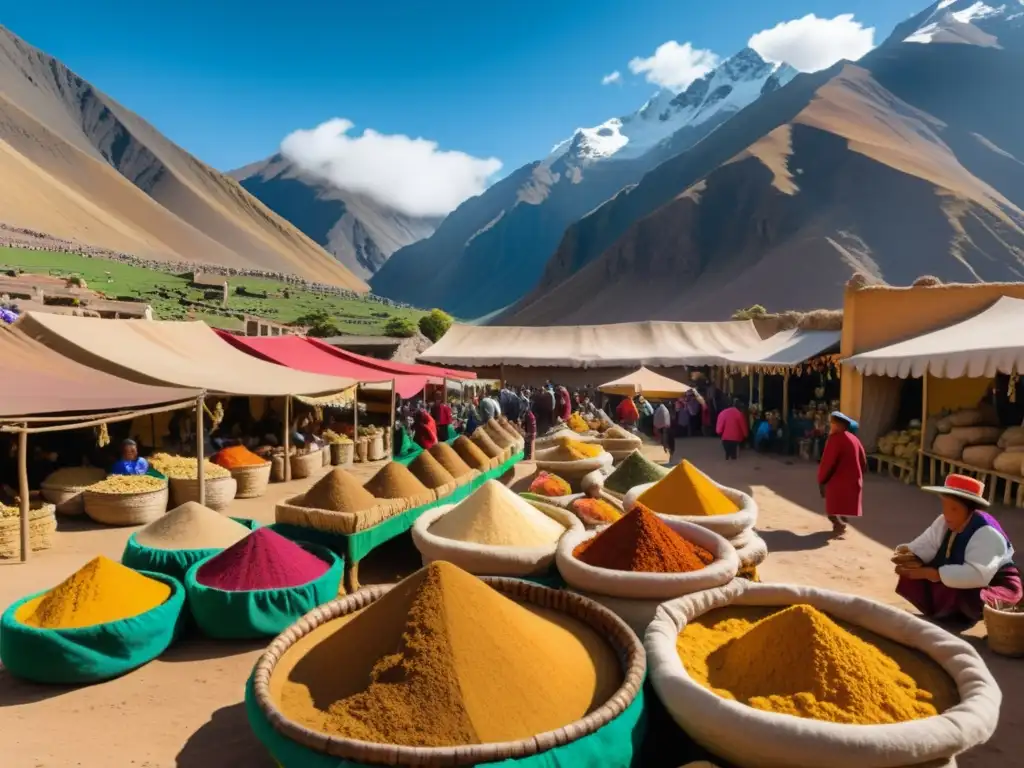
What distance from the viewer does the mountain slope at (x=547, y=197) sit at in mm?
120938

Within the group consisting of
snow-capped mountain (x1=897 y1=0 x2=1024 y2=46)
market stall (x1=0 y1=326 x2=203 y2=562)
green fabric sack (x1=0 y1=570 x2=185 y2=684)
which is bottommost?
green fabric sack (x1=0 y1=570 x2=185 y2=684)

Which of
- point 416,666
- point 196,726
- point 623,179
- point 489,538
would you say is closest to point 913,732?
point 416,666

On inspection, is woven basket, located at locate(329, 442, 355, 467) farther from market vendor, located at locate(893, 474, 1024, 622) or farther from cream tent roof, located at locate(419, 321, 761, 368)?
cream tent roof, located at locate(419, 321, 761, 368)

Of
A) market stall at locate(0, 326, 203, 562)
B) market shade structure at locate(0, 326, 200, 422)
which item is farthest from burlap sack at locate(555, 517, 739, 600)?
market shade structure at locate(0, 326, 200, 422)

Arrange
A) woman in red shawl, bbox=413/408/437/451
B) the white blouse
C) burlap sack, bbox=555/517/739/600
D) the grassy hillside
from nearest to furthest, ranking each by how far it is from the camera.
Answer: burlap sack, bbox=555/517/739/600 < the white blouse < woman in red shawl, bbox=413/408/437/451 < the grassy hillside

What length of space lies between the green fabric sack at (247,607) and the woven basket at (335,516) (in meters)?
0.75

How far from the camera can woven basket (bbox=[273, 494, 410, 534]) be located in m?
5.04

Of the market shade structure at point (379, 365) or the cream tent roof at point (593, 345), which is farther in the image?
the cream tent roof at point (593, 345)

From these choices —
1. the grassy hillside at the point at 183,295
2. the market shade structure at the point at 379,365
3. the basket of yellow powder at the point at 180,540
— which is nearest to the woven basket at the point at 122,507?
the basket of yellow powder at the point at 180,540

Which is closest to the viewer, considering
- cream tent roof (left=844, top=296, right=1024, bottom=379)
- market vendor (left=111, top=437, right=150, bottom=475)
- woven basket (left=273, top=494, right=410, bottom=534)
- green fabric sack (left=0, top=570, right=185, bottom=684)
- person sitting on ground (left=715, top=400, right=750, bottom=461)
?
green fabric sack (left=0, top=570, right=185, bottom=684)

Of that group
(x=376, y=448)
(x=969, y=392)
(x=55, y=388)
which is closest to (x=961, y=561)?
(x=55, y=388)

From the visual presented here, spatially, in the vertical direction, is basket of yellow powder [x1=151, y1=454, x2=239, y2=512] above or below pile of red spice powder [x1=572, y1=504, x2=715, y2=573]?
below

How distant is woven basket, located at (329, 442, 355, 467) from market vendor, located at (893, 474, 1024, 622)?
9099mm

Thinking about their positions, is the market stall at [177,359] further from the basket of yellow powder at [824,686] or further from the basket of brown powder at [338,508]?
the basket of yellow powder at [824,686]
